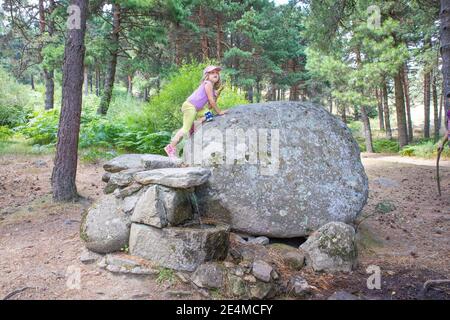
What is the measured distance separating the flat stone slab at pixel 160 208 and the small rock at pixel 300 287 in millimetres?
1362

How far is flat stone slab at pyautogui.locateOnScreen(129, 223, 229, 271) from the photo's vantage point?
3701 millimetres

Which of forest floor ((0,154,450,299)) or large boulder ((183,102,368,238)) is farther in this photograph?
large boulder ((183,102,368,238))

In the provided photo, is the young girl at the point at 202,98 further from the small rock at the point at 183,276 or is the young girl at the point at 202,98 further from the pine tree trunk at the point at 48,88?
the pine tree trunk at the point at 48,88

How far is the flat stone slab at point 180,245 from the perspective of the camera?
3.70m

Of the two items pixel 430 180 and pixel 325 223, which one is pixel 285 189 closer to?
pixel 325 223

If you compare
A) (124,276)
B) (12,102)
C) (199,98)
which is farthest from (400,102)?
(12,102)

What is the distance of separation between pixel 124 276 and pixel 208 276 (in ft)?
2.83

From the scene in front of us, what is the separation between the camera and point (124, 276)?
365cm

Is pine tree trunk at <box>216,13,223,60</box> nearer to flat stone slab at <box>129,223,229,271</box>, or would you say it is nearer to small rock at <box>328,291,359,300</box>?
flat stone slab at <box>129,223,229,271</box>

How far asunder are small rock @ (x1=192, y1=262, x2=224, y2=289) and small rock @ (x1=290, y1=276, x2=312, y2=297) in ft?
2.43

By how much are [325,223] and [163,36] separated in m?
10.7

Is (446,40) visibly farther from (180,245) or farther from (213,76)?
(180,245)

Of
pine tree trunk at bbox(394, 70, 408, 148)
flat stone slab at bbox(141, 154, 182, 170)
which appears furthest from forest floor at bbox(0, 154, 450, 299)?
pine tree trunk at bbox(394, 70, 408, 148)

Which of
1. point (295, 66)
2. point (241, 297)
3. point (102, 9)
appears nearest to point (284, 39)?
point (295, 66)
